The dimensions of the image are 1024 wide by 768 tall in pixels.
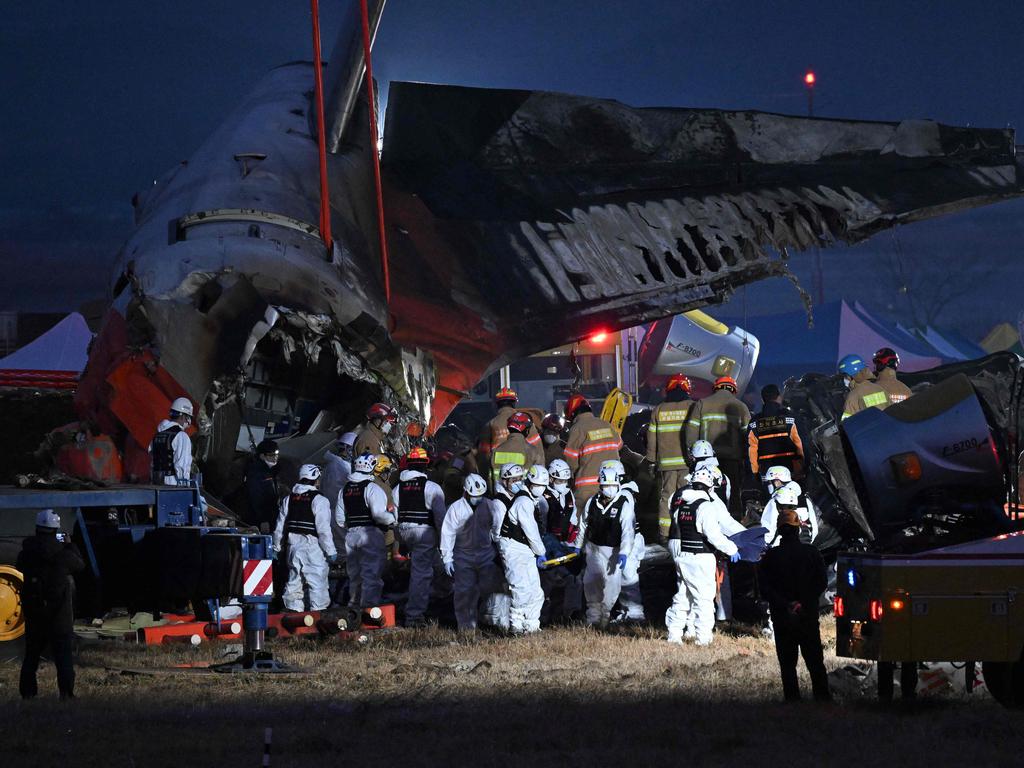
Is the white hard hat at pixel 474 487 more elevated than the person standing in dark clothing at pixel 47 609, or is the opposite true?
the white hard hat at pixel 474 487

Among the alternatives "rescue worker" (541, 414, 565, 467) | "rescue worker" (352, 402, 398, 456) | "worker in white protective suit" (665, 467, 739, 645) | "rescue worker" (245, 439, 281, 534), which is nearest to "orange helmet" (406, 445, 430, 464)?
"rescue worker" (352, 402, 398, 456)

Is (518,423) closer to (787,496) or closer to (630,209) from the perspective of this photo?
(630,209)

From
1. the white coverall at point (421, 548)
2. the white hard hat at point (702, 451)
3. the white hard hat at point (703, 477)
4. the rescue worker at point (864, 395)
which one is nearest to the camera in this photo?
the white hard hat at point (703, 477)

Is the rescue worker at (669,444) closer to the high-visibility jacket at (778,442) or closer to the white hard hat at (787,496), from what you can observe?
the high-visibility jacket at (778,442)

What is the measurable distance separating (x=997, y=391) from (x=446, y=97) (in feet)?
33.8

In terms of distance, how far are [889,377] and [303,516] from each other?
6.93 meters

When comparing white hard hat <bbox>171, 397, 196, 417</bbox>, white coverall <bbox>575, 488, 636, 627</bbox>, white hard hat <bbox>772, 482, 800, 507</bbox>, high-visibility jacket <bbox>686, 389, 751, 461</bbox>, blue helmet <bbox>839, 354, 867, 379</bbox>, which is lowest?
white coverall <bbox>575, 488, 636, 627</bbox>

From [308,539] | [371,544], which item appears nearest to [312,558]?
[308,539]

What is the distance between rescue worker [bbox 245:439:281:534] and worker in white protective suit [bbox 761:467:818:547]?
22.1 feet

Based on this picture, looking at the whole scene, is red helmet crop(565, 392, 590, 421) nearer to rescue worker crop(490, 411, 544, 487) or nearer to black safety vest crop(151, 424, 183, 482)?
rescue worker crop(490, 411, 544, 487)

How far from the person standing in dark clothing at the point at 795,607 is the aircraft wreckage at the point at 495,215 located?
871 centimetres

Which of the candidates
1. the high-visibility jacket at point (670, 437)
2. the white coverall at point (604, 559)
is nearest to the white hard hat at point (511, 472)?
the white coverall at point (604, 559)

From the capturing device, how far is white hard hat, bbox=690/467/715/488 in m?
13.2

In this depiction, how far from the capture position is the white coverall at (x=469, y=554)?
1496 centimetres
